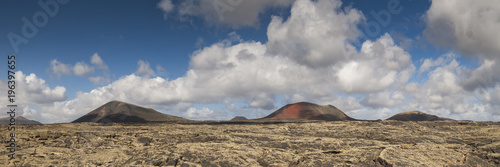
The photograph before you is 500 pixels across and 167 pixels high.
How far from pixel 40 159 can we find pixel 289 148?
12.4 m

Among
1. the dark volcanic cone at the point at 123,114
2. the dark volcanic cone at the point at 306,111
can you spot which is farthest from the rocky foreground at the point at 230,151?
the dark volcanic cone at the point at 306,111

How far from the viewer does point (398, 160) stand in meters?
12.9

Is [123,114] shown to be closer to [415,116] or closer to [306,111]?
[306,111]

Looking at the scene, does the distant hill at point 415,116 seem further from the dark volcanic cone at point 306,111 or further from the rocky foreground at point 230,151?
the rocky foreground at point 230,151

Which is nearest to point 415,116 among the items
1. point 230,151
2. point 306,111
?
point 306,111

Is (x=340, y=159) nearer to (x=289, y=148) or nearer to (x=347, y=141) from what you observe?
(x=289, y=148)

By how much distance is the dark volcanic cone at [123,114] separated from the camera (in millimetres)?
63156

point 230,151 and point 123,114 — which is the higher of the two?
point 123,114

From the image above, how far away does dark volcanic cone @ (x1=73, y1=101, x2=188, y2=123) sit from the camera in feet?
207

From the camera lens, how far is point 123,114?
65688 mm

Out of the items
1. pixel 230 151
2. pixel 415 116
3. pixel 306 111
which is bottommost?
pixel 415 116

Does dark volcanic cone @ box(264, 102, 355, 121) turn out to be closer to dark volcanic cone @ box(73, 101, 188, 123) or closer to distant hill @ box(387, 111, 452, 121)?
distant hill @ box(387, 111, 452, 121)

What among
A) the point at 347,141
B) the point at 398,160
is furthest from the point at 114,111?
the point at 398,160

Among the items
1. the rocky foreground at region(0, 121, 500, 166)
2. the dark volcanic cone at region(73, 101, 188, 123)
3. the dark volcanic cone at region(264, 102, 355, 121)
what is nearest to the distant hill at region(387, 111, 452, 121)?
the dark volcanic cone at region(264, 102, 355, 121)
